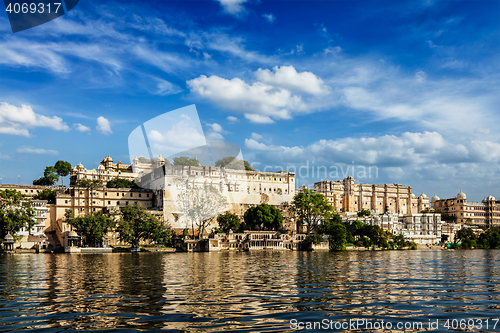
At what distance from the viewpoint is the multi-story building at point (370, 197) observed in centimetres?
15225

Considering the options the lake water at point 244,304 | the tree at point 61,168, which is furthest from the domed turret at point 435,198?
the lake water at point 244,304

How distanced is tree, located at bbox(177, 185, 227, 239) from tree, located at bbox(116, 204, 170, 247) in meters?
10.8

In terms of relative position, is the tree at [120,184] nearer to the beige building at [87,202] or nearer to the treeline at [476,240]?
the beige building at [87,202]

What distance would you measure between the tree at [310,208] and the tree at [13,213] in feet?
182

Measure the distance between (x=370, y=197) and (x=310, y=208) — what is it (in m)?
66.1

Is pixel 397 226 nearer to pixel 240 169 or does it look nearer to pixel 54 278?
pixel 240 169

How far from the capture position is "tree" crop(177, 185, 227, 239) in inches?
3531

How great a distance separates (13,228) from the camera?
232 ft

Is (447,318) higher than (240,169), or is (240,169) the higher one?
(240,169)

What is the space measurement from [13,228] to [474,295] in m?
70.3

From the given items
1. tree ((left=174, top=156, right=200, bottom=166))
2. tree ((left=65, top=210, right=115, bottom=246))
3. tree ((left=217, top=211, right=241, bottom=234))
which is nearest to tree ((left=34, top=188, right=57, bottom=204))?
tree ((left=65, top=210, right=115, bottom=246))

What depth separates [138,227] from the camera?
7744 centimetres

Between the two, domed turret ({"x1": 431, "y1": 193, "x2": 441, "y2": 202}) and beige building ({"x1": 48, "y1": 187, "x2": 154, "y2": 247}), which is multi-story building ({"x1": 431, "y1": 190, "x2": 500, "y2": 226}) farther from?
beige building ({"x1": 48, "y1": 187, "x2": 154, "y2": 247})

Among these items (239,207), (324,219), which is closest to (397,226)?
(324,219)
